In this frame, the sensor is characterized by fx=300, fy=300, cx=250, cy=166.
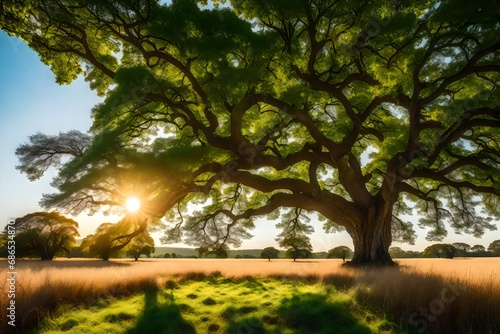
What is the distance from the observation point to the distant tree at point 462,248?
55.8 m

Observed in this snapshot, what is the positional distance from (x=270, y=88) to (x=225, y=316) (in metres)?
7.97

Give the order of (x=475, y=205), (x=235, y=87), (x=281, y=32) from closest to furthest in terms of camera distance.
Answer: (x=235, y=87)
(x=281, y=32)
(x=475, y=205)

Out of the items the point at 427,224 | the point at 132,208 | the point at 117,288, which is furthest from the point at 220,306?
the point at 427,224

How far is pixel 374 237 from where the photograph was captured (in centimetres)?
1480

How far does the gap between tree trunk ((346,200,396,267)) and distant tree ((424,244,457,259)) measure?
4404 centimetres

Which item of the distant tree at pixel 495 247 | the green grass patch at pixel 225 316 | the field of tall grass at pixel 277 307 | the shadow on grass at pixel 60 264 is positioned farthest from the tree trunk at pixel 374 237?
the distant tree at pixel 495 247

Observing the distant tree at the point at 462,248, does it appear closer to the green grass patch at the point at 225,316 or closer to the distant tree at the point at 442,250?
the distant tree at the point at 442,250

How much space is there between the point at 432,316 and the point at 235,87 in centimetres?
726

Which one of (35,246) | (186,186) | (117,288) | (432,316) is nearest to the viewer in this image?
(432,316)

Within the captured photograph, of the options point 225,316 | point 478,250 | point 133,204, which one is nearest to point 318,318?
point 225,316

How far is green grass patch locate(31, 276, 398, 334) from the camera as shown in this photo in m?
5.16

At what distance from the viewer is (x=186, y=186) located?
1364 cm

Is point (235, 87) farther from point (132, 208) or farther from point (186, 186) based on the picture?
point (132, 208)

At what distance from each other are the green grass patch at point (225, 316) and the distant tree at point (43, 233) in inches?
1167
